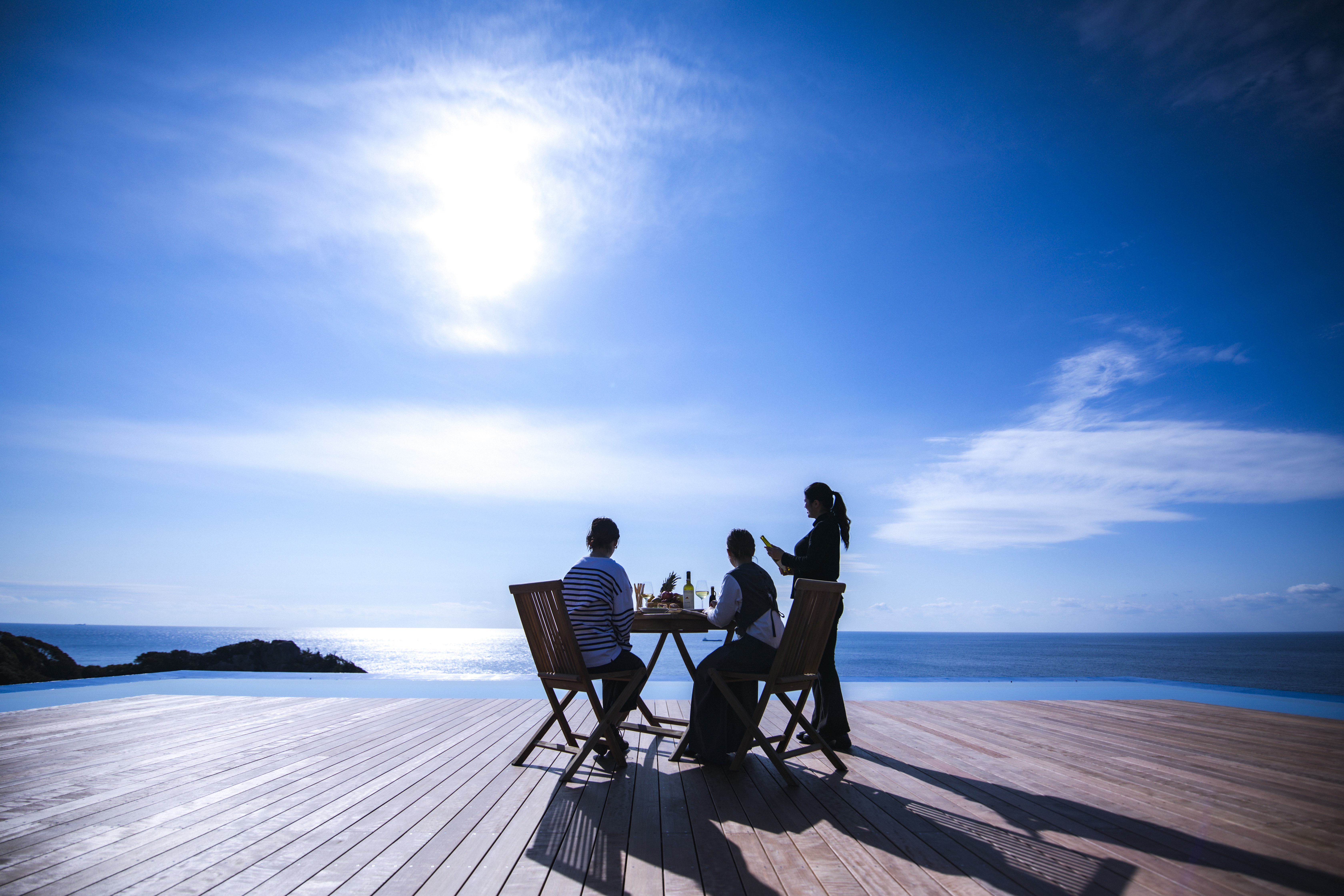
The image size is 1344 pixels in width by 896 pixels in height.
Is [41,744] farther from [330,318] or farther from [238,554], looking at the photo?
[238,554]

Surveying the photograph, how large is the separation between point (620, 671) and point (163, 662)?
25.9 metres

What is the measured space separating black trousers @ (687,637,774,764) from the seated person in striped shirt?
0.37 m

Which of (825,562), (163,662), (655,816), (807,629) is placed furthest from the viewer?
(163,662)

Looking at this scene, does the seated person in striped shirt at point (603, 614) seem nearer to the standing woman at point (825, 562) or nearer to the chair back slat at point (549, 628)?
the chair back slat at point (549, 628)

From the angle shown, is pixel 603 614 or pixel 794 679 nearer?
pixel 794 679

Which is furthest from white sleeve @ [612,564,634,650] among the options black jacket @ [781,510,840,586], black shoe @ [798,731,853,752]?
black shoe @ [798,731,853,752]

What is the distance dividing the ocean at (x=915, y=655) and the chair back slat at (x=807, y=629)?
453 mm

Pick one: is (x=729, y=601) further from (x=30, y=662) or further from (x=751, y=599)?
(x=30, y=662)

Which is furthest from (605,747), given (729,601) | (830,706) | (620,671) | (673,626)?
(830,706)

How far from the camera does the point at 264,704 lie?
531 cm

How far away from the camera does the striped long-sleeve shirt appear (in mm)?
3303

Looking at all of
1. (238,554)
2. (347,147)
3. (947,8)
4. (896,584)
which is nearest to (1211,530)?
(896,584)

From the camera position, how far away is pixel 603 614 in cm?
334

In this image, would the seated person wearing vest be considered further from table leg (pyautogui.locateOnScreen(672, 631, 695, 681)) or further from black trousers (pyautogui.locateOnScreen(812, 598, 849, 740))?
black trousers (pyautogui.locateOnScreen(812, 598, 849, 740))
